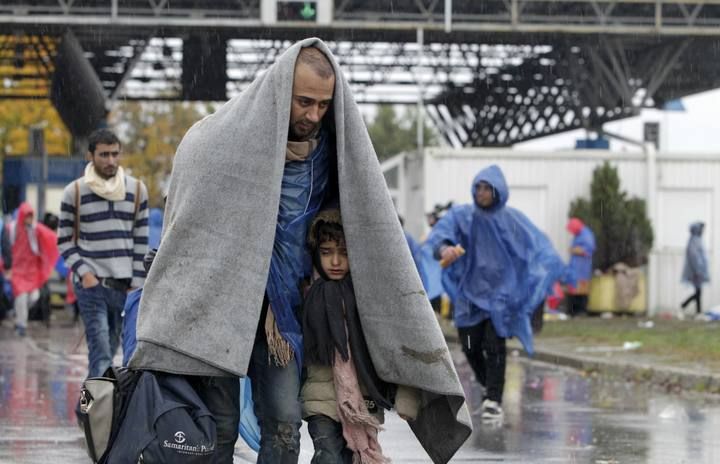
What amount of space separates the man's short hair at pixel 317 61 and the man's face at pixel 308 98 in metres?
0.01

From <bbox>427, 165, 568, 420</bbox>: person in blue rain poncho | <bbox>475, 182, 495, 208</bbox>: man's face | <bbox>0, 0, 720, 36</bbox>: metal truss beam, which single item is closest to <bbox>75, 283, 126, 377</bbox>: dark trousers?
<bbox>427, 165, 568, 420</bbox>: person in blue rain poncho

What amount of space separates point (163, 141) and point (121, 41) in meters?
21.9

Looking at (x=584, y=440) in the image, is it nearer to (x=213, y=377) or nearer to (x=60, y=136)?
(x=213, y=377)

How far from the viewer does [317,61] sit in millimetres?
4789

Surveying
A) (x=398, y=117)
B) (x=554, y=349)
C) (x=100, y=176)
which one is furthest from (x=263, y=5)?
(x=398, y=117)

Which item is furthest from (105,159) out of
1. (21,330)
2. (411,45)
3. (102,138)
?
(411,45)

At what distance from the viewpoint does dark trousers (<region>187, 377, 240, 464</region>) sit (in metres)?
4.86

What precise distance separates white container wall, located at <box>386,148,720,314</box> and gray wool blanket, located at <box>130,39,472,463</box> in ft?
72.3

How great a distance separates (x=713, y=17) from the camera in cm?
3212

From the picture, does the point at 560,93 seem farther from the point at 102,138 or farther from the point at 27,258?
the point at 102,138

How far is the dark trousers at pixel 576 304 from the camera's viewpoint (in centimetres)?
2686

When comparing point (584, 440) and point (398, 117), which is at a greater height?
point (398, 117)

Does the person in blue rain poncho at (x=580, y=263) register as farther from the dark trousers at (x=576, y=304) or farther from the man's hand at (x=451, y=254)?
the man's hand at (x=451, y=254)

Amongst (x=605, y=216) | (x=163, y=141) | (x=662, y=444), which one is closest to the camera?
(x=662, y=444)
